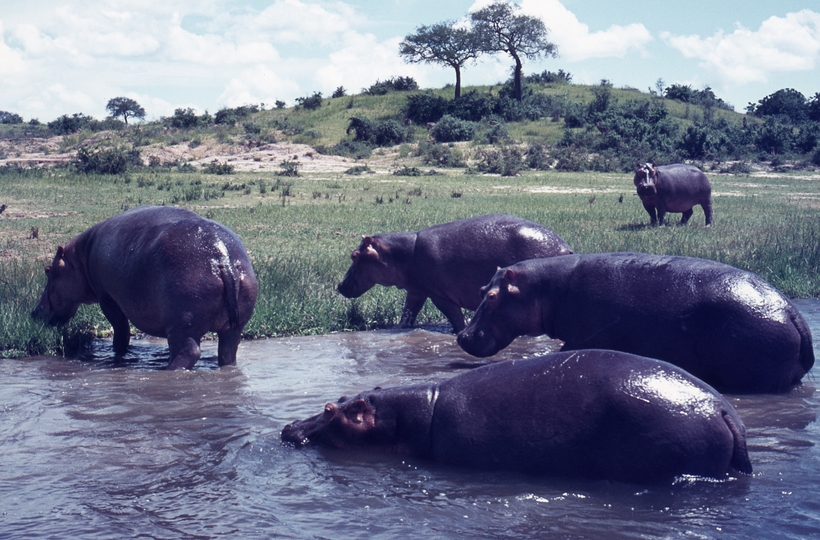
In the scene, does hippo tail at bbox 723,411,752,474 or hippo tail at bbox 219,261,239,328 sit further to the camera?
hippo tail at bbox 219,261,239,328

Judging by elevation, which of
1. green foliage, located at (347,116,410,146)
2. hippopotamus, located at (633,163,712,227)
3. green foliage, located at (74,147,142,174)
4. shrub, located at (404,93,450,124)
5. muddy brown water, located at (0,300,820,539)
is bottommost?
muddy brown water, located at (0,300,820,539)

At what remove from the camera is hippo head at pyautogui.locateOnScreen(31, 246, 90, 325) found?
7875 millimetres

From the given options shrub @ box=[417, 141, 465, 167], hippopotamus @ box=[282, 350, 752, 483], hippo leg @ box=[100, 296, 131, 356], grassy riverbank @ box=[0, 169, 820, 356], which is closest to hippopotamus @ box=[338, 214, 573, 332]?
grassy riverbank @ box=[0, 169, 820, 356]

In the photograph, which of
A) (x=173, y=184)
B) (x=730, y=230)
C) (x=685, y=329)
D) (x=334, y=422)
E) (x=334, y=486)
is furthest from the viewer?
(x=173, y=184)

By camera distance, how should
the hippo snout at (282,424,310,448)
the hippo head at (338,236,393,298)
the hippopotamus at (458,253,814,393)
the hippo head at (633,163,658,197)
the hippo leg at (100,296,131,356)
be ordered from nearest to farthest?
the hippo snout at (282,424,310,448), the hippopotamus at (458,253,814,393), the hippo leg at (100,296,131,356), the hippo head at (338,236,393,298), the hippo head at (633,163,658,197)

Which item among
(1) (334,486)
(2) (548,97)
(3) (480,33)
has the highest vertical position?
(3) (480,33)

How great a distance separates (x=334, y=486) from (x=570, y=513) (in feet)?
4.08

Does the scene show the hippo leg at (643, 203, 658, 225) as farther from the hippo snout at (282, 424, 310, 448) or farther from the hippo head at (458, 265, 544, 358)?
the hippo snout at (282, 424, 310, 448)

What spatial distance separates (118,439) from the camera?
17.2ft

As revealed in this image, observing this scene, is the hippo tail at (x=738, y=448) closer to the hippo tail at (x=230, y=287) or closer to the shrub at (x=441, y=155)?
the hippo tail at (x=230, y=287)

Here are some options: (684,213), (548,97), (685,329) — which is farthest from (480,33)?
(685,329)

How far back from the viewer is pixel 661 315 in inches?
237

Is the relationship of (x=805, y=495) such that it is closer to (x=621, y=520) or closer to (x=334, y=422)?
(x=621, y=520)

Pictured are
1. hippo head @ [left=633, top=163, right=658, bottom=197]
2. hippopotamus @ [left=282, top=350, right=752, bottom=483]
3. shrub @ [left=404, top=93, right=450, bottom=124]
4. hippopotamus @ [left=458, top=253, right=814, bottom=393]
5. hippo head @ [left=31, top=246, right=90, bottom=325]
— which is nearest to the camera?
hippopotamus @ [left=282, top=350, right=752, bottom=483]
